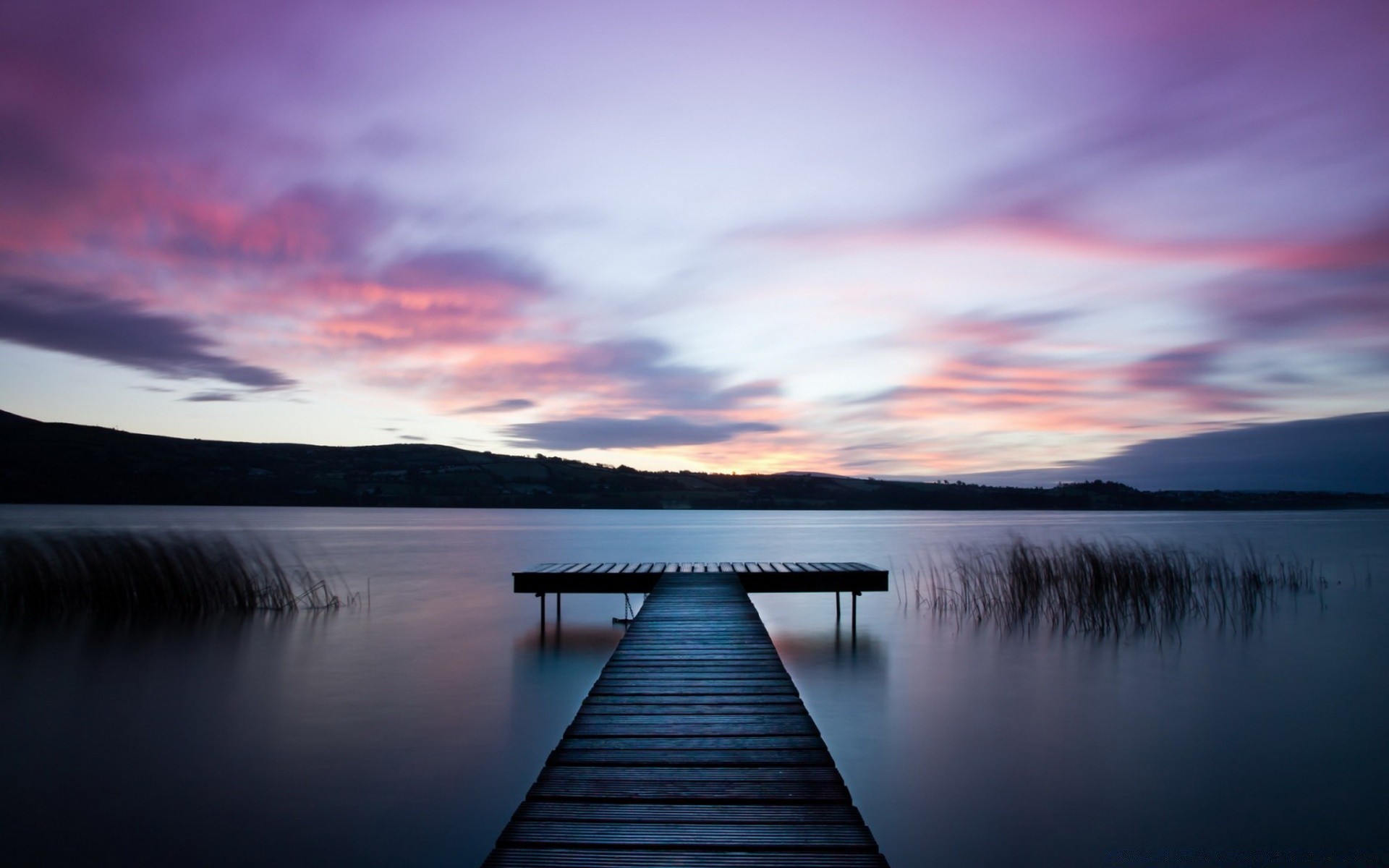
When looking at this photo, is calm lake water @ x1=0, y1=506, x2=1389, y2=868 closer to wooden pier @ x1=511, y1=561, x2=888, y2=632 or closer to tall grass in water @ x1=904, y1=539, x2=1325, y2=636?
tall grass in water @ x1=904, y1=539, x2=1325, y2=636

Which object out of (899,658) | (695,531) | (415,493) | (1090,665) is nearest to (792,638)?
(899,658)

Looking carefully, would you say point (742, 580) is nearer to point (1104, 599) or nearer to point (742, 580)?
point (742, 580)

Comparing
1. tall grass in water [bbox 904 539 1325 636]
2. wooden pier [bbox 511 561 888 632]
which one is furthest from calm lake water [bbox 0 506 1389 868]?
wooden pier [bbox 511 561 888 632]

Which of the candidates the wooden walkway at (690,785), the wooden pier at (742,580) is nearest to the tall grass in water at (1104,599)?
the wooden pier at (742,580)

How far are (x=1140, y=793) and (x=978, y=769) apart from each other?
105cm

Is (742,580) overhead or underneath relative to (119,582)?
overhead

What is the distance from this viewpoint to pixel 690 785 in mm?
3258

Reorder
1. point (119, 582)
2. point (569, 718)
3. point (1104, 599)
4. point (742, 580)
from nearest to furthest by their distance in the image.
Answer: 1. point (569, 718)
2. point (742, 580)
3. point (119, 582)
4. point (1104, 599)

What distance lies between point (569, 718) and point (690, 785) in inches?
175

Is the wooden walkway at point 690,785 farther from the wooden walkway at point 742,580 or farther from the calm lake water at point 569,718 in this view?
the wooden walkway at point 742,580

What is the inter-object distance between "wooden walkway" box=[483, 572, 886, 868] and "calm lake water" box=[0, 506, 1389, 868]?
132 centimetres

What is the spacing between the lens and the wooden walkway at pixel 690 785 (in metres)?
2.63

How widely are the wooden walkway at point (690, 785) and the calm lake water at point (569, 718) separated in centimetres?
132

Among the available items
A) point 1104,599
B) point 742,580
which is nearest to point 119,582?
point 742,580
